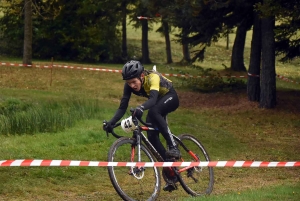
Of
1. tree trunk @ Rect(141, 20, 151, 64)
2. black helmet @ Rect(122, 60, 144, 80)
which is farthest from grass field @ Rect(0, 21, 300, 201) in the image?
tree trunk @ Rect(141, 20, 151, 64)

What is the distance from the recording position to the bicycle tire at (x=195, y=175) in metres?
9.41

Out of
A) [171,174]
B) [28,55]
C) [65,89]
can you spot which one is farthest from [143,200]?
[28,55]

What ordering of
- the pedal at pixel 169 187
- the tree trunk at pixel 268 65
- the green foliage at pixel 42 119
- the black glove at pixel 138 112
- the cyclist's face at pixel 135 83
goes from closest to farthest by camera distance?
the black glove at pixel 138 112
the cyclist's face at pixel 135 83
the pedal at pixel 169 187
the green foliage at pixel 42 119
the tree trunk at pixel 268 65

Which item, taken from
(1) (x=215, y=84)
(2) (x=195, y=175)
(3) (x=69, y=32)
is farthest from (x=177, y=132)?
(3) (x=69, y=32)

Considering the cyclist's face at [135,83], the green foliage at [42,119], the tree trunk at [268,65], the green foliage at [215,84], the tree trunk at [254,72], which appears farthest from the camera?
the green foliage at [215,84]

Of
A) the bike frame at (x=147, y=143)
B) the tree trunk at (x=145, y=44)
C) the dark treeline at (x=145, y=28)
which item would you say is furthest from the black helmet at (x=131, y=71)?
the tree trunk at (x=145, y=44)

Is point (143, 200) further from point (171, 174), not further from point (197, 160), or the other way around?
point (197, 160)

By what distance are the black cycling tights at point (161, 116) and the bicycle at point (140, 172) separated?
125 mm

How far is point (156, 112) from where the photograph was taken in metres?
8.77

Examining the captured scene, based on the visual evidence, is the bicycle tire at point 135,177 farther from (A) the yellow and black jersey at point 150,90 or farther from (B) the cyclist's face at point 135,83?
(B) the cyclist's face at point 135,83

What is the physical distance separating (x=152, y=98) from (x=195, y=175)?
1.62 meters

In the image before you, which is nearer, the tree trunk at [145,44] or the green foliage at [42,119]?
the green foliage at [42,119]

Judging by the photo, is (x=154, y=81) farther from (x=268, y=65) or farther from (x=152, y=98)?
(x=268, y=65)

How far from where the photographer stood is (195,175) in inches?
377
